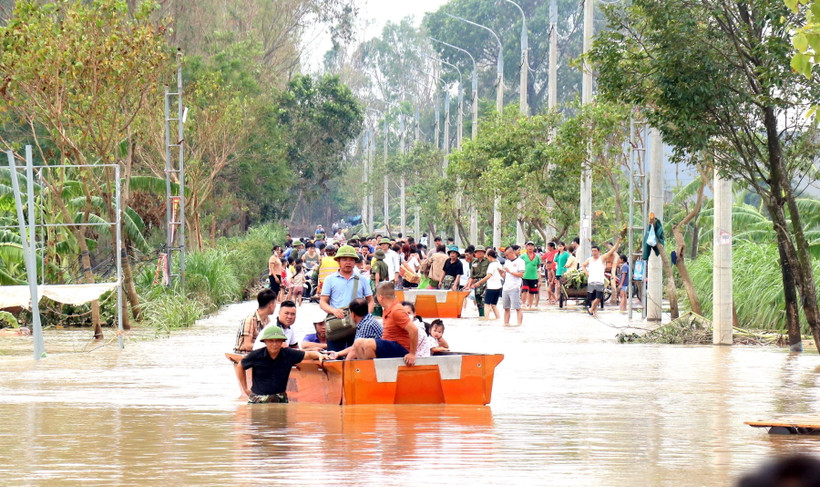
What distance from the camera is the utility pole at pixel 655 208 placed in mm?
25469

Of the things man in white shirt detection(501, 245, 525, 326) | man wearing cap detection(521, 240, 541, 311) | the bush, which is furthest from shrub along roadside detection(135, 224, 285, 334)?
man wearing cap detection(521, 240, 541, 311)

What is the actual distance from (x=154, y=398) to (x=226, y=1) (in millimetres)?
40585

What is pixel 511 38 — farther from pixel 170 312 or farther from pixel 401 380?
pixel 401 380

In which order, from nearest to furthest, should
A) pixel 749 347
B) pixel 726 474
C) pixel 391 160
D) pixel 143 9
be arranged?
pixel 726 474, pixel 749 347, pixel 143 9, pixel 391 160

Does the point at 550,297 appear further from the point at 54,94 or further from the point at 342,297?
the point at 342,297

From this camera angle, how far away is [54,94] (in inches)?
882

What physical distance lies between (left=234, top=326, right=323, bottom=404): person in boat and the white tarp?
735cm

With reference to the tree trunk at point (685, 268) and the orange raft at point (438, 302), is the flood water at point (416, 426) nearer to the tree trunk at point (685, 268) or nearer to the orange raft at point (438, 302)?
the tree trunk at point (685, 268)

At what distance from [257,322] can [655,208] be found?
46.7ft

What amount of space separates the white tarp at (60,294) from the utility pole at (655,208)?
37.8ft

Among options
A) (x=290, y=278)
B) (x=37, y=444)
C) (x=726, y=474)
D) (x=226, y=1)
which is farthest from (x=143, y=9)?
(x=226, y=1)

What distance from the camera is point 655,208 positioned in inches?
1000

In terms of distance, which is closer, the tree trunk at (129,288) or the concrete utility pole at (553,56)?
the tree trunk at (129,288)

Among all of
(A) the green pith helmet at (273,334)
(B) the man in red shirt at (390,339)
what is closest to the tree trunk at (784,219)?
(B) the man in red shirt at (390,339)
